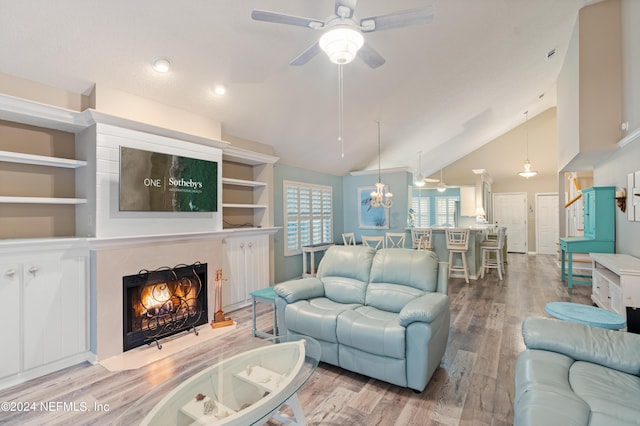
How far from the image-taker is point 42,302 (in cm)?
270

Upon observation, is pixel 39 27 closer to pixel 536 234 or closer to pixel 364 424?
pixel 364 424

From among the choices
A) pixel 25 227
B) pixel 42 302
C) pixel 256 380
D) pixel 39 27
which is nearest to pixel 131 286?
pixel 42 302

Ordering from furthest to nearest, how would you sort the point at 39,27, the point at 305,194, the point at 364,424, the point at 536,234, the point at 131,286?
1. the point at 536,234
2. the point at 305,194
3. the point at 131,286
4. the point at 39,27
5. the point at 364,424

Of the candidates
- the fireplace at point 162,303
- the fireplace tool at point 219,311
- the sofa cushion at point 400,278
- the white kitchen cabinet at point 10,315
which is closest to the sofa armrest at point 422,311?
the sofa cushion at point 400,278

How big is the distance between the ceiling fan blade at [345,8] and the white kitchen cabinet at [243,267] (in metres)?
3.23

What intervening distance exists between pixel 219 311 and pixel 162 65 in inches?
114

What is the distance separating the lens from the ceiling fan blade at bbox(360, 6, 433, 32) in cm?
200

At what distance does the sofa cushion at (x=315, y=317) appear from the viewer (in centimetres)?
263

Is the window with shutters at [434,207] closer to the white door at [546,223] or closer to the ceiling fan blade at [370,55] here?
the white door at [546,223]

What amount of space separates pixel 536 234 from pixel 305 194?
8.39 m

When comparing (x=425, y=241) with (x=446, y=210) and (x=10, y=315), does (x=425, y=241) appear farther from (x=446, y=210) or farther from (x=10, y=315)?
(x=10, y=315)

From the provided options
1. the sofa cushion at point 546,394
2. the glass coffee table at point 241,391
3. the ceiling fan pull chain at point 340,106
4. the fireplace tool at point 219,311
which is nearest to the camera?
the sofa cushion at point 546,394

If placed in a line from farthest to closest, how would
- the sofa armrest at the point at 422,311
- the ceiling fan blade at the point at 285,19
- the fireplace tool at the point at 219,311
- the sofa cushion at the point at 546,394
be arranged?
the fireplace tool at the point at 219,311 < the sofa armrest at the point at 422,311 < the ceiling fan blade at the point at 285,19 < the sofa cushion at the point at 546,394

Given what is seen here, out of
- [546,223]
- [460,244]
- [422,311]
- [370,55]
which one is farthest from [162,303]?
[546,223]
